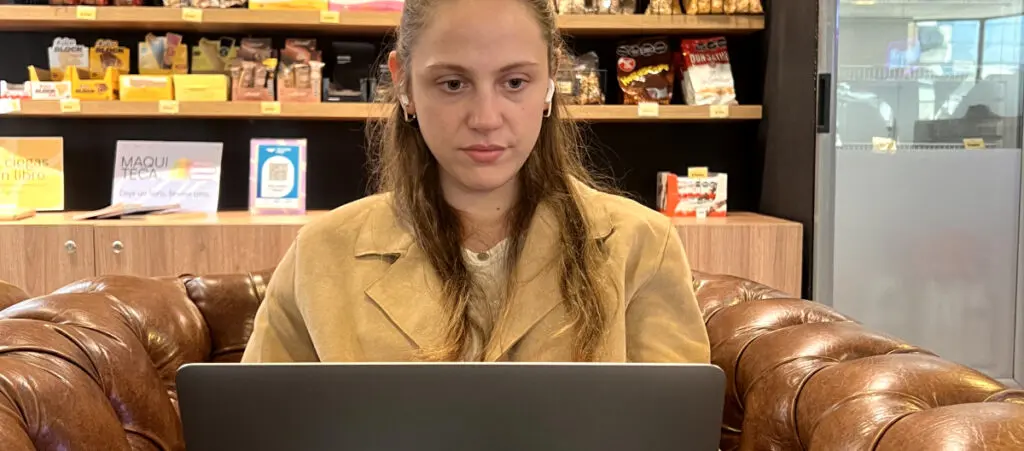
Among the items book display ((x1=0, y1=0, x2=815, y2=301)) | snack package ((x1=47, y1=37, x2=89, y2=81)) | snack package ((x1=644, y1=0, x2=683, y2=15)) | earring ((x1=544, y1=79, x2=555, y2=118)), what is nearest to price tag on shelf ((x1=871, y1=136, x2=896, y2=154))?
book display ((x1=0, y1=0, x2=815, y2=301))

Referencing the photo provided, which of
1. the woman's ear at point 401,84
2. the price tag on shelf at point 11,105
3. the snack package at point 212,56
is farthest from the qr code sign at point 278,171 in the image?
the woman's ear at point 401,84

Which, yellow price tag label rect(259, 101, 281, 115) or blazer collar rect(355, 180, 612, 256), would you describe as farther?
yellow price tag label rect(259, 101, 281, 115)

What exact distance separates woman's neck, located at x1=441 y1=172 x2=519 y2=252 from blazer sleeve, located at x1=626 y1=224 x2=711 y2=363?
0.24 meters

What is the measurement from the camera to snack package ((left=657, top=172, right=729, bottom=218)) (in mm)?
3287

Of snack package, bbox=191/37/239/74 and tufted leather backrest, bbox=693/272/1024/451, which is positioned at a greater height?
snack package, bbox=191/37/239/74

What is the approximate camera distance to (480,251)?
130cm

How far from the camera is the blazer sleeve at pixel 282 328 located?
1.24m

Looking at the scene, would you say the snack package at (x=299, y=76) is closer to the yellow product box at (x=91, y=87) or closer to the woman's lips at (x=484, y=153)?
the yellow product box at (x=91, y=87)

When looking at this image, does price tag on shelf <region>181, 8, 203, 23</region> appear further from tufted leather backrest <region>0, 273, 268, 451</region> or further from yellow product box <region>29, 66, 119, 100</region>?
tufted leather backrest <region>0, 273, 268, 451</region>

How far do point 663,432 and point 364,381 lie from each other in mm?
239

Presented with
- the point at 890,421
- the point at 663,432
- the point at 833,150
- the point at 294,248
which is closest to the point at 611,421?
the point at 663,432

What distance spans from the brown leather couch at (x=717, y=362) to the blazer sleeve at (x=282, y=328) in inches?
9.3

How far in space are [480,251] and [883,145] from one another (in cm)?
265

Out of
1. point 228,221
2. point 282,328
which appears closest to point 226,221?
point 228,221
